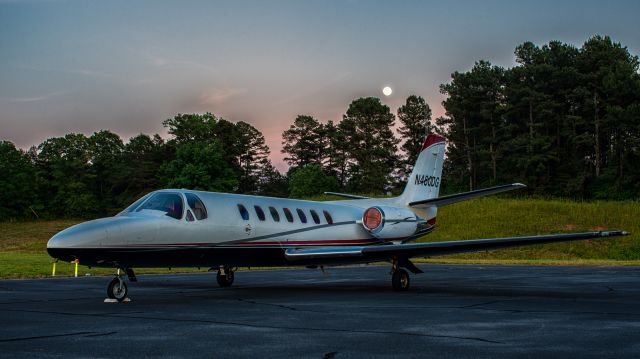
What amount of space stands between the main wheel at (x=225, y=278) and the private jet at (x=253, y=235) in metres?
0.03

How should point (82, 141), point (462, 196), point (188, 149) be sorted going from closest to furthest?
point (462, 196)
point (188, 149)
point (82, 141)

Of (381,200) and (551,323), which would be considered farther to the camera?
(381,200)

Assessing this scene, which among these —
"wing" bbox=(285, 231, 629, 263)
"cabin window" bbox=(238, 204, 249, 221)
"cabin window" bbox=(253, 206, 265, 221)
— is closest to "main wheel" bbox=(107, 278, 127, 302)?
"cabin window" bbox=(238, 204, 249, 221)

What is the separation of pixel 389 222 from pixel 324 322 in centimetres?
1126

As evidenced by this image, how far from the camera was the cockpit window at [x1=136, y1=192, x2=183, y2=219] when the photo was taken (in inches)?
642

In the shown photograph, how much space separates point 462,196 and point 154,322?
11971 millimetres

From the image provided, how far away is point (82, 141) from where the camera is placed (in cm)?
13388

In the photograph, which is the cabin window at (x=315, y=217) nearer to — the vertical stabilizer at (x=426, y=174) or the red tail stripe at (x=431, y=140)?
the vertical stabilizer at (x=426, y=174)

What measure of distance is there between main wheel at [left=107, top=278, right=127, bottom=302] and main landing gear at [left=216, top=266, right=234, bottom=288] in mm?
5511

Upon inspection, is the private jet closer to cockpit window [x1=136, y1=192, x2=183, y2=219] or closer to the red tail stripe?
cockpit window [x1=136, y1=192, x2=183, y2=219]

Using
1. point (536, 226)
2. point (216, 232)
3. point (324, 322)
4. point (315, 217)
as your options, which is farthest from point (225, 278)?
point (536, 226)

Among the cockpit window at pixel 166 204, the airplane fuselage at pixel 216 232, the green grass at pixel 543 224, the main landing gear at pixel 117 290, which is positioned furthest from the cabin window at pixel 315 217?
the green grass at pixel 543 224

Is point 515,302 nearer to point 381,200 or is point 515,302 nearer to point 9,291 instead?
point 381,200

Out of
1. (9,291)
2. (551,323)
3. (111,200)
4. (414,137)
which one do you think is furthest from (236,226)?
(111,200)
